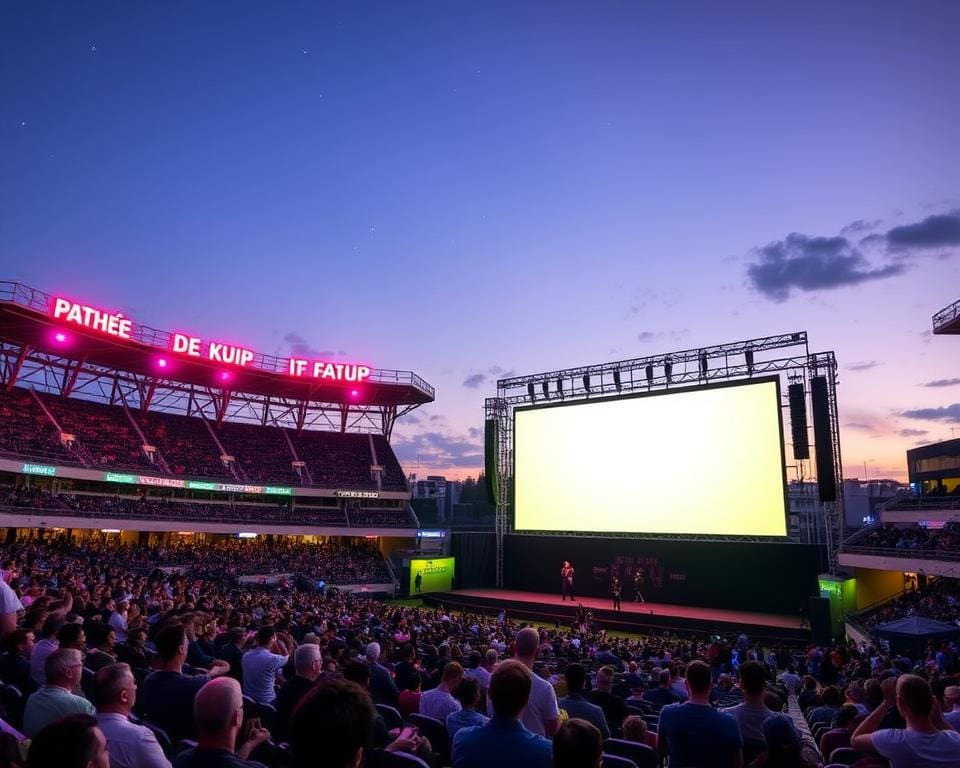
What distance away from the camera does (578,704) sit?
6.25 metres

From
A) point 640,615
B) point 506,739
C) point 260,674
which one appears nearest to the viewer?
point 506,739

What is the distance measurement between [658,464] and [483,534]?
14828 millimetres

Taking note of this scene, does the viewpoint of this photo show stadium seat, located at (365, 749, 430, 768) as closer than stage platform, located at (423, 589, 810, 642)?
Yes

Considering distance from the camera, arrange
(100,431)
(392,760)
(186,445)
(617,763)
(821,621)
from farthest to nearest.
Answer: (186,445)
(100,431)
(821,621)
(617,763)
(392,760)

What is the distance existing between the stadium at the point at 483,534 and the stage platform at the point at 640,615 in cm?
14

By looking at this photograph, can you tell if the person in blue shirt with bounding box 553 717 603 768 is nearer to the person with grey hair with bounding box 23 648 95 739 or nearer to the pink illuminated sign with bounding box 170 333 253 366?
the person with grey hair with bounding box 23 648 95 739

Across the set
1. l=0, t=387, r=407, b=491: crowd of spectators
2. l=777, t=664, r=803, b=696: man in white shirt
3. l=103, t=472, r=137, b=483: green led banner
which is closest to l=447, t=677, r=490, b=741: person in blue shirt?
l=777, t=664, r=803, b=696: man in white shirt

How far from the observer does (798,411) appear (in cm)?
3091

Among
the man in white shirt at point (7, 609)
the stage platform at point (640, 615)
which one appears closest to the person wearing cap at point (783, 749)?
the man in white shirt at point (7, 609)

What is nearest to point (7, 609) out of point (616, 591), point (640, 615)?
point (640, 615)

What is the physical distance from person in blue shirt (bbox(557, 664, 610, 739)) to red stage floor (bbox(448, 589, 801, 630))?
26936 mm

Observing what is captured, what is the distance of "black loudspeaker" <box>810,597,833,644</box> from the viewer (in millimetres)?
27266

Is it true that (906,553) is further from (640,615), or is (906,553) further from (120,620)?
(120,620)

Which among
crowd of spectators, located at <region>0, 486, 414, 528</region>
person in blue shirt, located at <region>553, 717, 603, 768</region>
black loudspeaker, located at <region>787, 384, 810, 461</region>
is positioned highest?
black loudspeaker, located at <region>787, 384, 810, 461</region>
